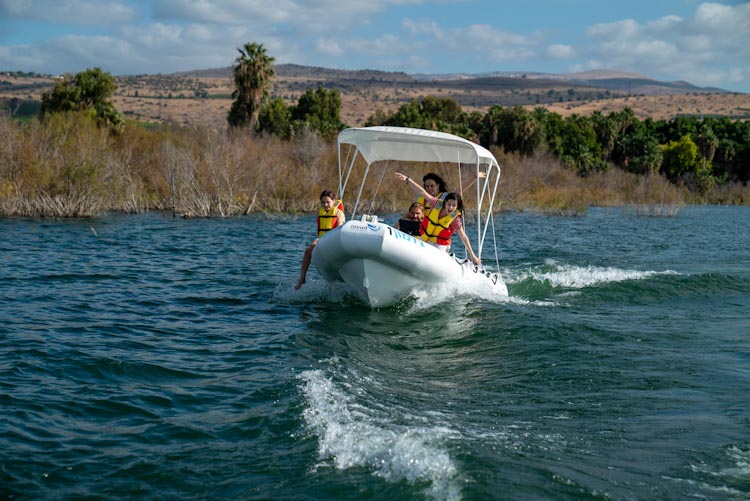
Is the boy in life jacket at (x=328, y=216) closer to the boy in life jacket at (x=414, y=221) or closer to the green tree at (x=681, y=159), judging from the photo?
the boy in life jacket at (x=414, y=221)

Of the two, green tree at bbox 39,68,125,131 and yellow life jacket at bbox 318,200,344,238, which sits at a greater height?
green tree at bbox 39,68,125,131

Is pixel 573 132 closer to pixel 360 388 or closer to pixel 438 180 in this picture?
pixel 438 180

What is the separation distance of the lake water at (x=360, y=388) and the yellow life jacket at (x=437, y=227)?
841mm

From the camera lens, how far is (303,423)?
19.0 ft

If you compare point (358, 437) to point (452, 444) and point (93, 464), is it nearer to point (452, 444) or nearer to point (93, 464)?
point (452, 444)

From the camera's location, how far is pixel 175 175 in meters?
26.0

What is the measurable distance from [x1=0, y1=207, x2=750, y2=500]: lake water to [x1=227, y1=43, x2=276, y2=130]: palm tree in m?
A: 30.2

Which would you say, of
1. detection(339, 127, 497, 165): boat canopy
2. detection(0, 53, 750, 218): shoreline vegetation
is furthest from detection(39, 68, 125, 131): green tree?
detection(339, 127, 497, 165): boat canopy

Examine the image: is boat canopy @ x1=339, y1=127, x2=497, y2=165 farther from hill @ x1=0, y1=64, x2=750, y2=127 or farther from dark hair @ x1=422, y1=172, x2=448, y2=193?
hill @ x1=0, y1=64, x2=750, y2=127

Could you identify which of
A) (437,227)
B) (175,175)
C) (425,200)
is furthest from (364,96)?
(437,227)

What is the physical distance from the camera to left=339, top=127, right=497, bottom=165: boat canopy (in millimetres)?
11578

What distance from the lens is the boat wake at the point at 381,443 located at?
479 centimetres

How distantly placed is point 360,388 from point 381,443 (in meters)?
1.53

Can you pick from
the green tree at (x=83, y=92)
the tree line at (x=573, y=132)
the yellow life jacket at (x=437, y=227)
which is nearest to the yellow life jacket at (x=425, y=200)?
the yellow life jacket at (x=437, y=227)
